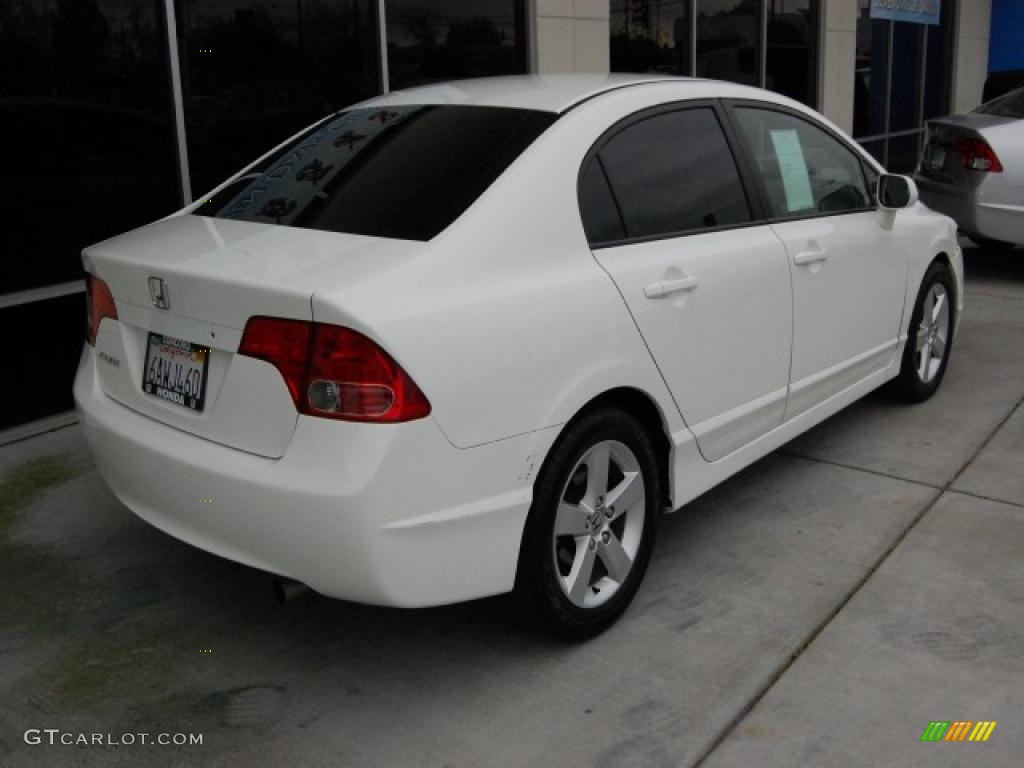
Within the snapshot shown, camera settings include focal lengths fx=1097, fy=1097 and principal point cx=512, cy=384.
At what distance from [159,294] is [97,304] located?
0.44 metres

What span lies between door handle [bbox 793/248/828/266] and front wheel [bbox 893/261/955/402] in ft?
3.78

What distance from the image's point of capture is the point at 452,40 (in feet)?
25.1

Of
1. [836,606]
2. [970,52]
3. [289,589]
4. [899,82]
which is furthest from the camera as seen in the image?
[970,52]

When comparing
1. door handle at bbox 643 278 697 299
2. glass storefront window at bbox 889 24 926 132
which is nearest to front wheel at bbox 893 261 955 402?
door handle at bbox 643 278 697 299

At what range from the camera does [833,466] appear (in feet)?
15.3

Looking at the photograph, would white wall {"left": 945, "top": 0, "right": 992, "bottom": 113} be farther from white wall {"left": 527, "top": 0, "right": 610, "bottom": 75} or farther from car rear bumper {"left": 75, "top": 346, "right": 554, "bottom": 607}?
car rear bumper {"left": 75, "top": 346, "right": 554, "bottom": 607}

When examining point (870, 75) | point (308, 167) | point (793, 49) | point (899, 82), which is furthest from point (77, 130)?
point (899, 82)

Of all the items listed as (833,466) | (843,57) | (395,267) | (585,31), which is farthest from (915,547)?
(843,57)

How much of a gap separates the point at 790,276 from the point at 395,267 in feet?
5.83

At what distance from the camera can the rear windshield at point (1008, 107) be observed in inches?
333

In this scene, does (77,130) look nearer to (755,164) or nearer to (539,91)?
(539,91)

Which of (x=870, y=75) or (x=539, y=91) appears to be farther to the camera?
(x=870, y=75)

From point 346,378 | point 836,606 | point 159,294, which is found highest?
point 159,294

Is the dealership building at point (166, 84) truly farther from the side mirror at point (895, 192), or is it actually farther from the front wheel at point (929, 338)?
the front wheel at point (929, 338)
